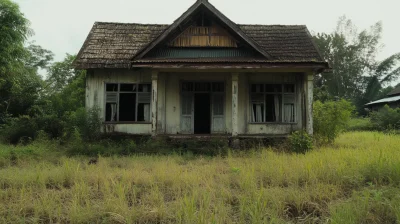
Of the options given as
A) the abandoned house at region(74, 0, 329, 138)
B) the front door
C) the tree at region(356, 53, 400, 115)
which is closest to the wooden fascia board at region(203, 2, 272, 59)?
the abandoned house at region(74, 0, 329, 138)

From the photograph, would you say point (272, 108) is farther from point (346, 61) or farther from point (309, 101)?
point (346, 61)

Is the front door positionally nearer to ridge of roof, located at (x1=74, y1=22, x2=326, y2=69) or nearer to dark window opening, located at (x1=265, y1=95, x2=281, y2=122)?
dark window opening, located at (x1=265, y1=95, x2=281, y2=122)

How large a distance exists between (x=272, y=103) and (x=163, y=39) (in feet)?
16.5

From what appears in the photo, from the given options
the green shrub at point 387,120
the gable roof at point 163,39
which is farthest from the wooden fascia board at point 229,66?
the green shrub at point 387,120

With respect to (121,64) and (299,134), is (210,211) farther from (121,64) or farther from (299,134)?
(121,64)

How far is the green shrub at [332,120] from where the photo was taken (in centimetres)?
1023

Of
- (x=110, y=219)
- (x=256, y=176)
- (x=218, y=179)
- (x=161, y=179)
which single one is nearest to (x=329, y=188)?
(x=256, y=176)

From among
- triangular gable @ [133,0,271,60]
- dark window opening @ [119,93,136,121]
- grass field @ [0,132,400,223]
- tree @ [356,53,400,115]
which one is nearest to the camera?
grass field @ [0,132,400,223]

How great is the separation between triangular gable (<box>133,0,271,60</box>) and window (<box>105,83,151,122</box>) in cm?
168

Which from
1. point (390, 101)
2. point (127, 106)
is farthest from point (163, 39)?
point (390, 101)

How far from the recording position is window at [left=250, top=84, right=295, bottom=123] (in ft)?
38.2

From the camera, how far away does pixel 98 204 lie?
411cm

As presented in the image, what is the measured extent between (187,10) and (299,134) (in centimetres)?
602

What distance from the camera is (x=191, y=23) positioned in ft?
37.0
